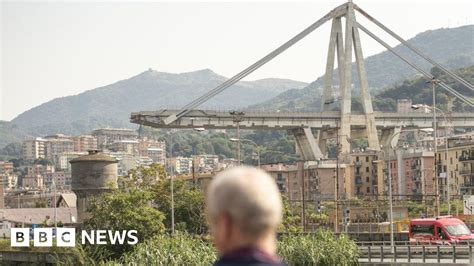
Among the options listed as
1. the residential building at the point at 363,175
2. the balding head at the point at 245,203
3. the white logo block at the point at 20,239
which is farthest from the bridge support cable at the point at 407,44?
the balding head at the point at 245,203

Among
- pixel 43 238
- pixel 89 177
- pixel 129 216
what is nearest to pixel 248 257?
pixel 129 216

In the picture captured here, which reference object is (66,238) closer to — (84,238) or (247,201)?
(84,238)

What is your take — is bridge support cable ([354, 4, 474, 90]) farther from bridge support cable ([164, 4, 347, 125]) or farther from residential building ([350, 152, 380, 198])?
residential building ([350, 152, 380, 198])

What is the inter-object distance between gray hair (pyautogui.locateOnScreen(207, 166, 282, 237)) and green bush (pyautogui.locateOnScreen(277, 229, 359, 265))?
147 feet

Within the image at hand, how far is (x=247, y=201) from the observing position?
412 centimetres

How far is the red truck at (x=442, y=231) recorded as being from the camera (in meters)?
59.5

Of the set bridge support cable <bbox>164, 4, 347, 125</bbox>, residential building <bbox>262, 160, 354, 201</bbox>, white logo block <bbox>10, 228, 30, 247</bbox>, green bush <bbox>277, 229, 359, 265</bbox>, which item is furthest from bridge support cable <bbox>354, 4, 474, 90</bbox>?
green bush <bbox>277, 229, 359, 265</bbox>

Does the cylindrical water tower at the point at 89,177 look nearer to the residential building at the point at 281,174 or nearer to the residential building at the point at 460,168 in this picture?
the residential building at the point at 460,168

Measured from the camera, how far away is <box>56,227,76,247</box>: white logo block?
62.1 metres

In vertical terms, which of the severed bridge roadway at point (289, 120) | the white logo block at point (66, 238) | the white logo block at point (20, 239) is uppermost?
the severed bridge roadway at point (289, 120)

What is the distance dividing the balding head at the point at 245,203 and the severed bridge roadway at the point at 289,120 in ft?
413

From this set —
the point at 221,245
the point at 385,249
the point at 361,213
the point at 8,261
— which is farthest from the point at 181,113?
the point at 221,245

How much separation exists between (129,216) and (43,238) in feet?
21.1

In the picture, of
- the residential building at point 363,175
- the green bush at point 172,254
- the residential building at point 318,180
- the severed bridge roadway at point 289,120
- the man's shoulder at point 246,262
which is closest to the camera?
the man's shoulder at point 246,262
